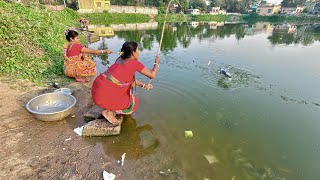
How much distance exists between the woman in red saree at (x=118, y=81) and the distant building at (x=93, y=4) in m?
38.2

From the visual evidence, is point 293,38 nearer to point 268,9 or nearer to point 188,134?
point 188,134

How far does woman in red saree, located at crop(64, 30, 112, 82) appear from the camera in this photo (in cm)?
537

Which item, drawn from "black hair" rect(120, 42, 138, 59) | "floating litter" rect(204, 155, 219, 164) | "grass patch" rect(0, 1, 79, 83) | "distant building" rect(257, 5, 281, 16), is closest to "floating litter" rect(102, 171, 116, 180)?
"floating litter" rect(204, 155, 219, 164)

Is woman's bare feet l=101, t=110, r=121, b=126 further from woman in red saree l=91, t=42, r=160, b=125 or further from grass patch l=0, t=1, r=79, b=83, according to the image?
grass patch l=0, t=1, r=79, b=83

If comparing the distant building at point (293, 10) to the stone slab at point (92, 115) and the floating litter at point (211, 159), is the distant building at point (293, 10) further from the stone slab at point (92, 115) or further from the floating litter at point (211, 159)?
the stone slab at point (92, 115)

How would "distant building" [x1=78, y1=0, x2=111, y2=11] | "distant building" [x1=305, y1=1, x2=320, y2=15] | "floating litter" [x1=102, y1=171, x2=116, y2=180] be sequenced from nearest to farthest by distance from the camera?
"floating litter" [x1=102, y1=171, x2=116, y2=180]
"distant building" [x1=78, y1=0, x2=111, y2=11]
"distant building" [x1=305, y1=1, x2=320, y2=15]

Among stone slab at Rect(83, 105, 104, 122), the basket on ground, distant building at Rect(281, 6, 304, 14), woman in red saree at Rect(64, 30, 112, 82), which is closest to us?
the basket on ground

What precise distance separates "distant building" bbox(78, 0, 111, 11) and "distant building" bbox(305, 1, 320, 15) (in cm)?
7255

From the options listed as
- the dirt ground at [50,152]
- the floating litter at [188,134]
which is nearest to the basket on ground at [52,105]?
the dirt ground at [50,152]

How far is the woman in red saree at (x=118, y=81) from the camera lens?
11.4 ft

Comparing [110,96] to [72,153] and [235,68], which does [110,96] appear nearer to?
[72,153]

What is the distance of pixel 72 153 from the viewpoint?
10.7 feet

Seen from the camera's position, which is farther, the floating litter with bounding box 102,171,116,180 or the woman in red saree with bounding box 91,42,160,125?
the woman in red saree with bounding box 91,42,160,125

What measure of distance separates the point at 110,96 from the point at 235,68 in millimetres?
Result: 6343
